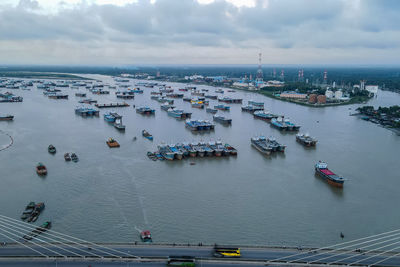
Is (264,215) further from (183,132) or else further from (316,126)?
(316,126)

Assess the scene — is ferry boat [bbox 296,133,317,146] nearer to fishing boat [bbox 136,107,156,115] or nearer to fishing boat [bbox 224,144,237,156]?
fishing boat [bbox 224,144,237,156]

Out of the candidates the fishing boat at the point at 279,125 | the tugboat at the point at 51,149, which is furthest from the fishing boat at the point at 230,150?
the tugboat at the point at 51,149

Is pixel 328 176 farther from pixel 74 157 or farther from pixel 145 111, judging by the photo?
pixel 145 111

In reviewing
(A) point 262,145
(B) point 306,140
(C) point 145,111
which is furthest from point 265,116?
(C) point 145,111

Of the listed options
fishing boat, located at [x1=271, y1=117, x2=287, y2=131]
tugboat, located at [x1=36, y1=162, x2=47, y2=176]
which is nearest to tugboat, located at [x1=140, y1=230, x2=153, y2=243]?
tugboat, located at [x1=36, y1=162, x2=47, y2=176]

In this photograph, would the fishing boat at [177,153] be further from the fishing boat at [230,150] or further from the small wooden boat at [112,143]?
the small wooden boat at [112,143]

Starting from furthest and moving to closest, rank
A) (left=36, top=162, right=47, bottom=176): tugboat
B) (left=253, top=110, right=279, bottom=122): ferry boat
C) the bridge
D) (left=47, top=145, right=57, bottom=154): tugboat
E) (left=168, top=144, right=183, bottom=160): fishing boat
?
(left=253, top=110, right=279, bottom=122): ferry boat, (left=47, top=145, right=57, bottom=154): tugboat, (left=168, top=144, right=183, bottom=160): fishing boat, (left=36, top=162, right=47, bottom=176): tugboat, the bridge

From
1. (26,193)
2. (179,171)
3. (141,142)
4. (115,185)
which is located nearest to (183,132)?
(141,142)
